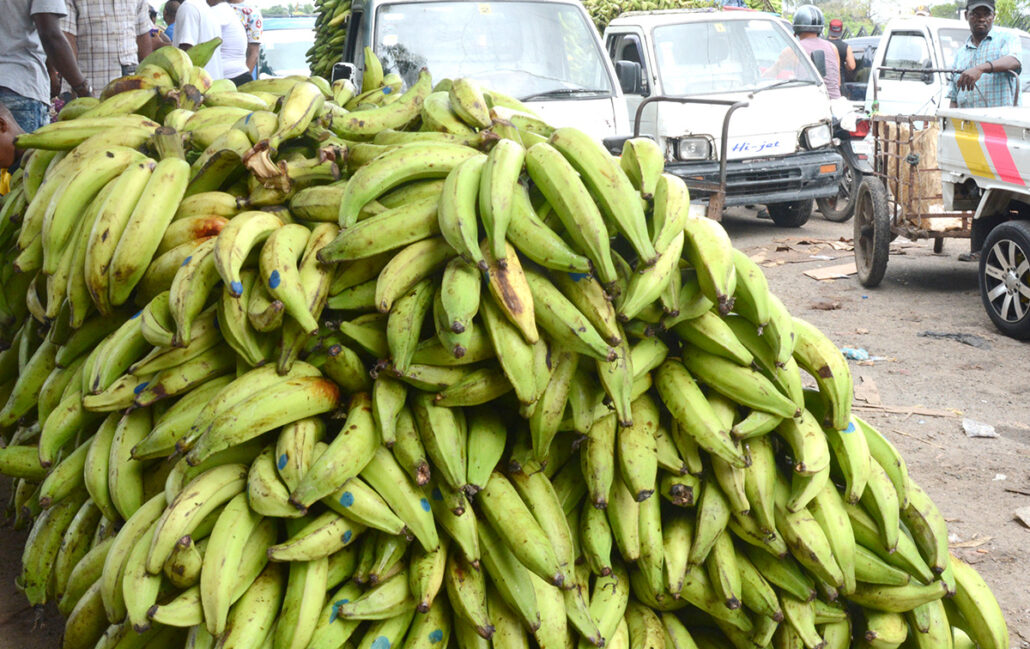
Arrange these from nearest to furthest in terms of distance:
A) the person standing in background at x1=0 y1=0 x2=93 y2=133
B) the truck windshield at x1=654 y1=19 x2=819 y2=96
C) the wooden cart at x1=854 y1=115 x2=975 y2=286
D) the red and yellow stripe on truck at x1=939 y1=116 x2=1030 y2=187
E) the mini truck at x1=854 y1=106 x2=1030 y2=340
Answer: the person standing in background at x1=0 y1=0 x2=93 y2=133, the red and yellow stripe on truck at x1=939 y1=116 x2=1030 y2=187, the mini truck at x1=854 y1=106 x2=1030 y2=340, the wooden cart at x1=854 y1=115 x2=975 y2=286, the truck windshield at x1=654 y1=19 x2=819 y2=96

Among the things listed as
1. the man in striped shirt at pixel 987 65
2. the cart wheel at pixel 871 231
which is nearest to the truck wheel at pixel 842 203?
the man in striped shirt at pixel 987 65

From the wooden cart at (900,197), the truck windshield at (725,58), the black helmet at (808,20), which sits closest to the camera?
the wooden cart at (900,197)

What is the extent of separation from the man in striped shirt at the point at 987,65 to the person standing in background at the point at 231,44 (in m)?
6.85

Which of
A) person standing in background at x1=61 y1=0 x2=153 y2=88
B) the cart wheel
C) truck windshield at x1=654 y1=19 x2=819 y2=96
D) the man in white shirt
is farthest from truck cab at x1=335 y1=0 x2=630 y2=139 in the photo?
truck windshield at x1=654 y1=19 x2=819 y2=96

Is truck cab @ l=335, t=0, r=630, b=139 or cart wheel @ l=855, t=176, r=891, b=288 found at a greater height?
truck cab @ l=335, t=0, r=630, b=139

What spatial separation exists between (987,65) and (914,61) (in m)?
4.02

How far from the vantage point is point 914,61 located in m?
12.2

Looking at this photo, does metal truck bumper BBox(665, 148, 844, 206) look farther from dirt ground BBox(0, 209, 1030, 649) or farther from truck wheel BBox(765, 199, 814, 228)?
truck wheel BBox(765, 199, 814, 228)

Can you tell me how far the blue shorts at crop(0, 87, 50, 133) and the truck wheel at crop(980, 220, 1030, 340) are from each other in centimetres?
652

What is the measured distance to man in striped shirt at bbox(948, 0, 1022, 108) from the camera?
847cm

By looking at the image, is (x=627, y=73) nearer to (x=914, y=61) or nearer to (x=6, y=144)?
(x=914, y=61)

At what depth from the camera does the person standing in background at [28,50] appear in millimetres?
5859

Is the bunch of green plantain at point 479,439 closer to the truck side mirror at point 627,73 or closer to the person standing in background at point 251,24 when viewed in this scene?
the truck side mirror at point 627,73

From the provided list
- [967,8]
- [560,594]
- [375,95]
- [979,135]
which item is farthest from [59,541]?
[967,8]
